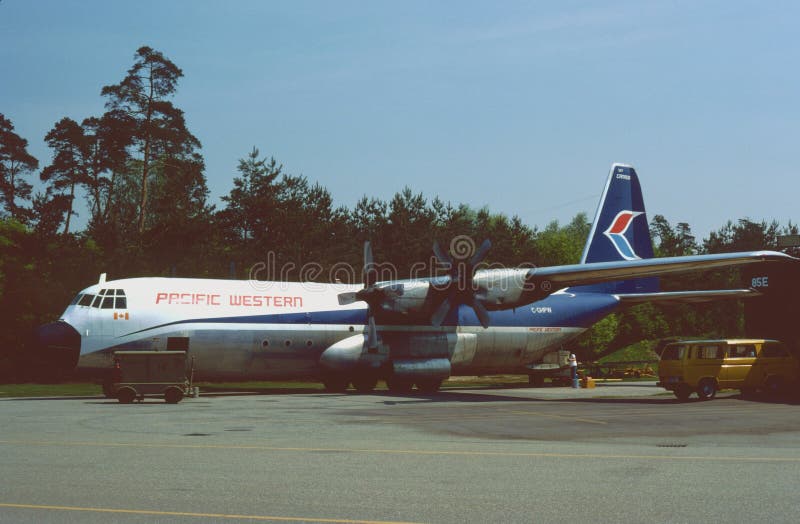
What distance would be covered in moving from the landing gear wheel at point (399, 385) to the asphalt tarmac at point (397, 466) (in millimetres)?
10874

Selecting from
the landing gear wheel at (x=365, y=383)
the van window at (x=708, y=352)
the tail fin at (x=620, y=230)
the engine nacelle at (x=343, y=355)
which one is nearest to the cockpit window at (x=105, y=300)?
the engine nacelle at (x=343, y=355)

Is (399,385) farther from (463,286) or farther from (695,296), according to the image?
(695,296)

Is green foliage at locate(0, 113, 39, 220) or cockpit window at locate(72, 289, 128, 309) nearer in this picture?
cockpit window at locate(72, 289, 128, 309)

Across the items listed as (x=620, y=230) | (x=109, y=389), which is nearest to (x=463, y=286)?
(x=620, y=230)

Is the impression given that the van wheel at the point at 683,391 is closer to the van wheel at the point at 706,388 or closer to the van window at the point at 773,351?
the van wheel at the point at 706,388

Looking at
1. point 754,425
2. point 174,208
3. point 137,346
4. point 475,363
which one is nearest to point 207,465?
point 754,425

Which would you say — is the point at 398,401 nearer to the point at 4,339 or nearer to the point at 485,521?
the point at 485,521

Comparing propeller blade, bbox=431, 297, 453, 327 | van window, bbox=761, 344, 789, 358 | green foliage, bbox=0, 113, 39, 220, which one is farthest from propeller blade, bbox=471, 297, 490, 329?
green foliage, bbox=0, 113, 39, 220

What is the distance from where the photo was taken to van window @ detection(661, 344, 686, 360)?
29078mm

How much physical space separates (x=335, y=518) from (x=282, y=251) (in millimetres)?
54526

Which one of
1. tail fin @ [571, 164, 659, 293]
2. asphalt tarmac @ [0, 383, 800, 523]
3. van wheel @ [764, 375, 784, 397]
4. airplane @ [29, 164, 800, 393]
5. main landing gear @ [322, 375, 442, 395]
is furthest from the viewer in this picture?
tail fin @ [571, 164, 659, 293]

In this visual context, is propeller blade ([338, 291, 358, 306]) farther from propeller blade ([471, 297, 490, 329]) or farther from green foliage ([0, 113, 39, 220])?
green foliage ([0, 113, 39, 220])

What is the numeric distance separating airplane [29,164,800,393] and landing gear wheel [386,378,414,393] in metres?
0.05

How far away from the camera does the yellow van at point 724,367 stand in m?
28.8
